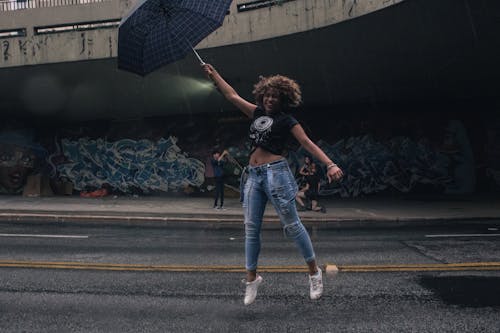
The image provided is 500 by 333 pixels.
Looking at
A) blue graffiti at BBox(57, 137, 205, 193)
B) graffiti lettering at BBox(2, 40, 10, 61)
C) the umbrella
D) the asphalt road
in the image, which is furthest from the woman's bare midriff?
blue graffiti at BBox(57, 137, 205, 193)

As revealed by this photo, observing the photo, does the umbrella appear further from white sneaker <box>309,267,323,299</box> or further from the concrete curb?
the concrete curb

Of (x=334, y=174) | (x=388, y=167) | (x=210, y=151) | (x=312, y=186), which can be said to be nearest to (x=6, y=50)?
(x=210, y=151)

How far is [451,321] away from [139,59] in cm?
361

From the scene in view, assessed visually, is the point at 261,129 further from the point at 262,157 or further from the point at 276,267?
the point at 276,267

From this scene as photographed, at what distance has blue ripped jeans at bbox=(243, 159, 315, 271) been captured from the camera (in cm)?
344

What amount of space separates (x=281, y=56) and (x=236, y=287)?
29.1 ft

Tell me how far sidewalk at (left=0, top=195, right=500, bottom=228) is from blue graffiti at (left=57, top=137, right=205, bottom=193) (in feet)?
7.32

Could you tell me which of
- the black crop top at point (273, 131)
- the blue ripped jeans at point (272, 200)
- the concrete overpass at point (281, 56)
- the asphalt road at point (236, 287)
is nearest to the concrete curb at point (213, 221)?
the asphalt road at point (236, 287)

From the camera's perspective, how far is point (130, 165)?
18.4m

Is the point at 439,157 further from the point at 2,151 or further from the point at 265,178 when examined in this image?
the point at 2,151

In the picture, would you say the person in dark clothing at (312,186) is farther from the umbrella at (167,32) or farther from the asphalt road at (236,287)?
the umbrella at (167,32)

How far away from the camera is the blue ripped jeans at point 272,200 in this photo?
344 centimetres

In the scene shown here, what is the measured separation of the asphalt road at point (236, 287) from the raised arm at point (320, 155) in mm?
1361

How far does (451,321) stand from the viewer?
3.72m
